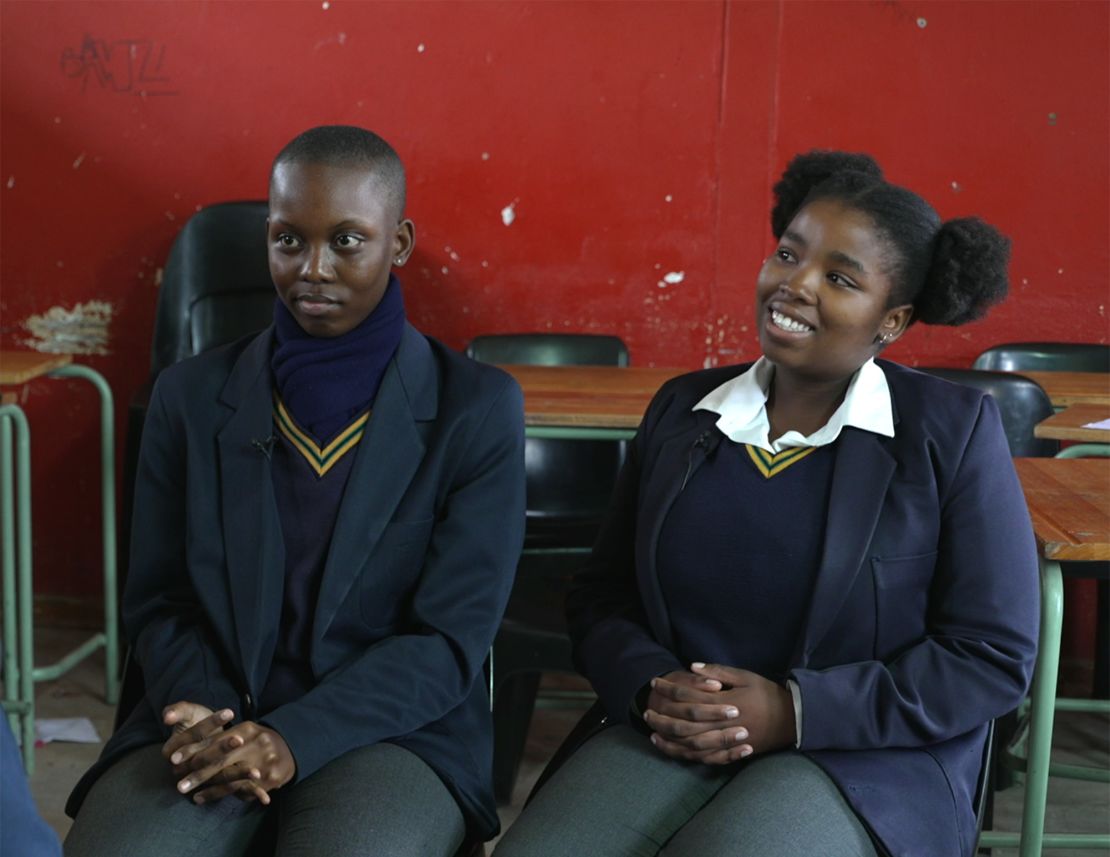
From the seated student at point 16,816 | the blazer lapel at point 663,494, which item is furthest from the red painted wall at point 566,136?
the seated student at point 16,816

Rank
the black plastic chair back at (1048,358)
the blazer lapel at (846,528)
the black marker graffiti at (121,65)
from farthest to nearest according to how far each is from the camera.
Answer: the black marker graffiti at (121,65), the black plastic chair back at (1048,358), the blazer lapel at (846,528)

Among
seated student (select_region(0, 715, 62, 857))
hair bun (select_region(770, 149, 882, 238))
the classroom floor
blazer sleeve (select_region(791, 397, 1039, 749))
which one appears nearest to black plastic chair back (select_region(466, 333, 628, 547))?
the classroom floor

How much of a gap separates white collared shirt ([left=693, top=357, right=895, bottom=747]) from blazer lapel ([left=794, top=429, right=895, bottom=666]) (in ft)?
0.13

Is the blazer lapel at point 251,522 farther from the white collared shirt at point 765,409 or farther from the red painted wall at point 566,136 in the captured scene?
A: the red painted wall at point 566,136

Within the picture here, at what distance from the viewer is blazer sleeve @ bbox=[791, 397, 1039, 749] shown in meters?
1.57

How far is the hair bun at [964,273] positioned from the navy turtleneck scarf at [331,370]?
2.41 feet

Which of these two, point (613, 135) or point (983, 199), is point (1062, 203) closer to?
point (983, 199)

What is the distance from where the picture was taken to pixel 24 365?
3033mm

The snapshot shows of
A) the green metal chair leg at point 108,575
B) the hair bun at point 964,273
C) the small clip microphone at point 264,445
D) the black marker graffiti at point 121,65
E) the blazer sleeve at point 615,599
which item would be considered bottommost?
the green metal chair leg at point 108,575

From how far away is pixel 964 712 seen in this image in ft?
5.22

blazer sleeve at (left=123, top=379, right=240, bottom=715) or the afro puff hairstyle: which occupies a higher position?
the afro puff hairstyle

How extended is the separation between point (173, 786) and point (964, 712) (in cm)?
95

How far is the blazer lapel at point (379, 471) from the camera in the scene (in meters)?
1.66

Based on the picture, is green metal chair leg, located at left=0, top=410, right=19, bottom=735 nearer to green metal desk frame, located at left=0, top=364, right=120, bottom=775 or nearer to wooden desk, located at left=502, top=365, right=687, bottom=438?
green metal desk frame, located at left=0, top=364, right=120, bottom=775
